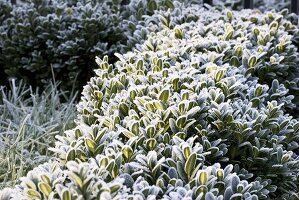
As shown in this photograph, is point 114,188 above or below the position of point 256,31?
above

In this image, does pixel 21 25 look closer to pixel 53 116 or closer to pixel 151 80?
pixel 53 116

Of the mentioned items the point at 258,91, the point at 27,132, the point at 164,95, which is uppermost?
the point at 164,95

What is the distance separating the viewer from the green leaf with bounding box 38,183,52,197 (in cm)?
167

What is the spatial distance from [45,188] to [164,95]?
0.90m

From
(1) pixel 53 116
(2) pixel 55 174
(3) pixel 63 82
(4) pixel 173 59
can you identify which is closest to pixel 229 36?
(4) pixel 173 59

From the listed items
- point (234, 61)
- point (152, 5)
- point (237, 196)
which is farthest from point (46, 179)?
point (152, 5)

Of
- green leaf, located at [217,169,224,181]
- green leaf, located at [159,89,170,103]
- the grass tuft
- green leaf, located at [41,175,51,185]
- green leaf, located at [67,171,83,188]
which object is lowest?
the grass tuft

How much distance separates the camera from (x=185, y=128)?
224cm

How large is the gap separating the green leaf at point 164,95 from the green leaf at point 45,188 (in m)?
0.88

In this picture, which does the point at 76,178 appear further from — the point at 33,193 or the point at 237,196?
the point at 237,196

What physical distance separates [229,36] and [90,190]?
221 centimetres

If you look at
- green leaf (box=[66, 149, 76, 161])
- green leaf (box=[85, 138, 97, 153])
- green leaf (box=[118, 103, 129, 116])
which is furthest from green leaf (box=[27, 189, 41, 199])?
green leaf (box=[118, 103, 129, 116])

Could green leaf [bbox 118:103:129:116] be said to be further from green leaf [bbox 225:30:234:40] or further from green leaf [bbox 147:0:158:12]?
green leaf [bbox 147:0:158:12]

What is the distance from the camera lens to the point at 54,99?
393cm
